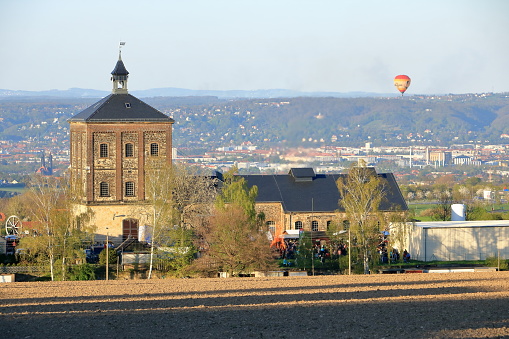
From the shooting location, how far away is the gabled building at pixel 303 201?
237 feet

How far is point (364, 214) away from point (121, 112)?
20.2 metres

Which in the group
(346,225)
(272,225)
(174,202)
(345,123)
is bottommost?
(272,225)

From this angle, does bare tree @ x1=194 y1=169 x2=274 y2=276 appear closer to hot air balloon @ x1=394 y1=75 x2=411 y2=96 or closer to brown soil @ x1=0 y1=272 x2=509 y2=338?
brown soil @ x1=0 y1=272 x2=509 y2=338

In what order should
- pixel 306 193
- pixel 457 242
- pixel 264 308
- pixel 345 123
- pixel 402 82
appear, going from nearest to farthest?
pixel 264 308 → pixel 457 242 → pixel 306 193 → pixel 402 82 → pixel 345 123

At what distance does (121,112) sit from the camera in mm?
70875

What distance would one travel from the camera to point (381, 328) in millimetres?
34188

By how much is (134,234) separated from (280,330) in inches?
1439

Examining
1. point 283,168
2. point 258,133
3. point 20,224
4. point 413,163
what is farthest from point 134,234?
point 413,163

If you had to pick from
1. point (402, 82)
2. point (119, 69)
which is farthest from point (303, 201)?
point (402, 82)

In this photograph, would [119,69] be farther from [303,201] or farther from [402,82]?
[402,82]

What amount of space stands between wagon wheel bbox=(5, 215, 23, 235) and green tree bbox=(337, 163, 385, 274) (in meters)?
21.2

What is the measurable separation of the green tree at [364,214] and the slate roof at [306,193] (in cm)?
1000

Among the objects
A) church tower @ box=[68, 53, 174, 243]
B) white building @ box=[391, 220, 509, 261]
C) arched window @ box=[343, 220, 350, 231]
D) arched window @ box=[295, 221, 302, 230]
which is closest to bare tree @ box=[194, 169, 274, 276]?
arched window @ box=[343, 220, 350, 231]

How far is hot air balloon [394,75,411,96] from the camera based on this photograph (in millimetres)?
94938
